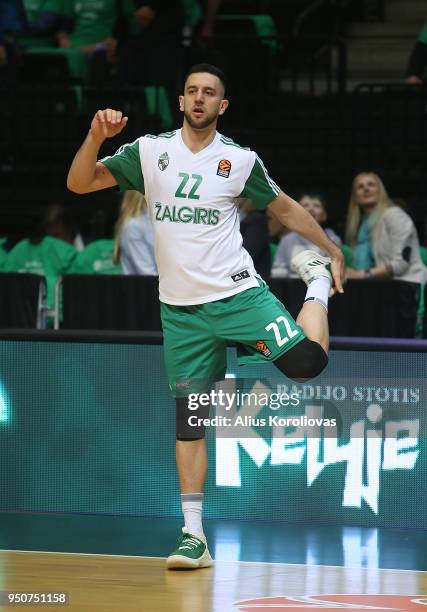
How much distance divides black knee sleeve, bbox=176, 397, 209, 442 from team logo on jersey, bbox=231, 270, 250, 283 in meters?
0.64

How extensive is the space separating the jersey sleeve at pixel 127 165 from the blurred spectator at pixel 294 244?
4.31 m

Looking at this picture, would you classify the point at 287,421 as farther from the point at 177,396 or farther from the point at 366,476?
the point at 177,396

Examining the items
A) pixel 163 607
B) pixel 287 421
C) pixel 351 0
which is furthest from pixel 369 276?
pixel 351 0

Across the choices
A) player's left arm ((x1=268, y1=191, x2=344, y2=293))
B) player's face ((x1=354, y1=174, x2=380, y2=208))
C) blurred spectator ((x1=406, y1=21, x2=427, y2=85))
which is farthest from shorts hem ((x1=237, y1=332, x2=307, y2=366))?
blurred spectator ((x1=406, y1=21, x2=427, y2=85))

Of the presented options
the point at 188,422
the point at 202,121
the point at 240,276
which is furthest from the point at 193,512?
the point at 202,121

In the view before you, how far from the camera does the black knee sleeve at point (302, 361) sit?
642cm

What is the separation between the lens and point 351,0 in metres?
16.1

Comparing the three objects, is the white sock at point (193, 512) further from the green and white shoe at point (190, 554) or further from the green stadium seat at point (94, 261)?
the green stadium seat at point (94, 261)

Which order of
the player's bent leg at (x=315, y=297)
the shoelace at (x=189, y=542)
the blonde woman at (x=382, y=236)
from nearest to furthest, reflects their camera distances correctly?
the shoelace at (x=189, y=542) < the player's bent leg at (x=315, y=297) < the blonde woman at (x=382, y=236)

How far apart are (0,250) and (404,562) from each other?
20.7 ft

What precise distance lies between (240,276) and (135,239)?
4.30m

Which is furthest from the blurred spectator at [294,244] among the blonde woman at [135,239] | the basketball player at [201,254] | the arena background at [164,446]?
the basketball player at [201,254]

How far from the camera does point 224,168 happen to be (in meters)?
6.41

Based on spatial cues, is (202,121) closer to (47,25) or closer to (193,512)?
(193,512)
